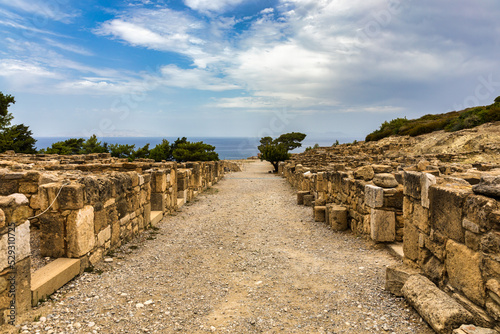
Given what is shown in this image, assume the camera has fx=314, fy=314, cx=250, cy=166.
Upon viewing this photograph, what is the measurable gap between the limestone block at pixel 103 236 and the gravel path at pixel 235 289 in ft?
1.29

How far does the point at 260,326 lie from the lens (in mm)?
3646

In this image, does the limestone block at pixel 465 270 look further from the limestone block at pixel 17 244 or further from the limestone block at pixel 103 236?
the limestone block at pixel 103 236

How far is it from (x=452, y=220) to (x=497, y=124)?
76.7 ft

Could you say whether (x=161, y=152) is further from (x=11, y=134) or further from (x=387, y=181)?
(x=387, y=181)

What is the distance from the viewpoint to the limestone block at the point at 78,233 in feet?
16.0

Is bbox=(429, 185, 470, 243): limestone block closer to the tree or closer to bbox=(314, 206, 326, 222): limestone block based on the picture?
bbox=(314, 206, 326, 222): limestone block

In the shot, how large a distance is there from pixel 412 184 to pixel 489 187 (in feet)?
4.95

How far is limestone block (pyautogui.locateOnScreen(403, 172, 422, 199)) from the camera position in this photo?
4453 millimetres

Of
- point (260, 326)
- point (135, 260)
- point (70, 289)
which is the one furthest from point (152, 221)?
point (260, 326)

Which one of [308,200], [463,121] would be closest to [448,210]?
[308,200]

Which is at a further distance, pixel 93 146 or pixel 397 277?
pixel 93 146

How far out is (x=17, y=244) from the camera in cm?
345

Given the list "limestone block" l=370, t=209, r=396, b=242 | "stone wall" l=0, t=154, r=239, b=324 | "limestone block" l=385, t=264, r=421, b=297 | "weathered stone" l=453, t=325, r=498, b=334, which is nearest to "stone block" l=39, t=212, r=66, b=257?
"stone wall" l=0, t=154, r=239, b=324

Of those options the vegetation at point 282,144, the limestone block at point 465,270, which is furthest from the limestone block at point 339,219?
the vegetation at point 282,144
